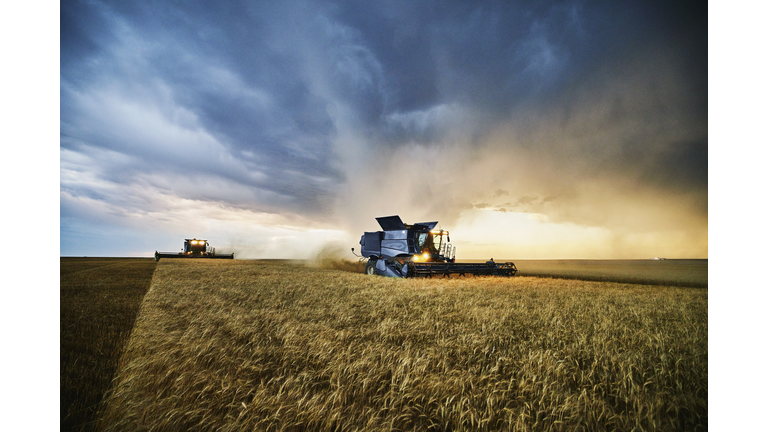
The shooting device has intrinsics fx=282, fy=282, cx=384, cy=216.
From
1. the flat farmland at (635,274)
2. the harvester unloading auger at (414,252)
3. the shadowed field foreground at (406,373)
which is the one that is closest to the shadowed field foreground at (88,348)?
the shadowed field foreground at (406,373)

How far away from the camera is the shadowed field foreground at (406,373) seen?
3.05 metres

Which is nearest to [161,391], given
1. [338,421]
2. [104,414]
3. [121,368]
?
[104,414]

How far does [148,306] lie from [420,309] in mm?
8170

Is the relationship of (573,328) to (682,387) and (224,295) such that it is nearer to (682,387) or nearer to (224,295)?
(682,387)

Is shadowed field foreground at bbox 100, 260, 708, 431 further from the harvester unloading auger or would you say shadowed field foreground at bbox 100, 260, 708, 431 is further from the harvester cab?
the harvester cab

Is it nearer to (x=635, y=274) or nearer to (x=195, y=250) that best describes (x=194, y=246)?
(x=195, y=250)

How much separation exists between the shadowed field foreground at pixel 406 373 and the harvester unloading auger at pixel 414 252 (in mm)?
11838

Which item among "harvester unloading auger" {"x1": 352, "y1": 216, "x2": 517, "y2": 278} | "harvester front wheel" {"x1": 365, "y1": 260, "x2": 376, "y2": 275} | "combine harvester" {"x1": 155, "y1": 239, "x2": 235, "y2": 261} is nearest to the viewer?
"harvester unloading auger" {"x1": 352, "y1": 216, "x2": 517, "y2": 278}

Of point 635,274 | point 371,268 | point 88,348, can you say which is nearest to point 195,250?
point 371,268

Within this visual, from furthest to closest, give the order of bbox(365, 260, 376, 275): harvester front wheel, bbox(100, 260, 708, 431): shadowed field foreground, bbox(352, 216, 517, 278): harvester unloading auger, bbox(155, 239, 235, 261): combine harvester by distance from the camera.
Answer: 1. bbox(155, 239, 235, 261): combine harvester
2. bbox(365, 260, 376, 275): harvester front wheel
3. bbox(352, 216, 517, 278): harvester unloading auger
4. bbox(100, 260, 708, 431): shadowed field foreground

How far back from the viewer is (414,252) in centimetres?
2080

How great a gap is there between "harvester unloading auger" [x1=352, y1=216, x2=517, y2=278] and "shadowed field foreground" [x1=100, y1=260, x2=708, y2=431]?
1184 cm

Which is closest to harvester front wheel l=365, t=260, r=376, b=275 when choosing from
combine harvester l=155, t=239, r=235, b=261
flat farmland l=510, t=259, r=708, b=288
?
flat farmland l=510, t=259, r=708, b=288

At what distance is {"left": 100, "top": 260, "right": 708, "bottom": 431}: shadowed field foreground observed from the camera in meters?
3.05
